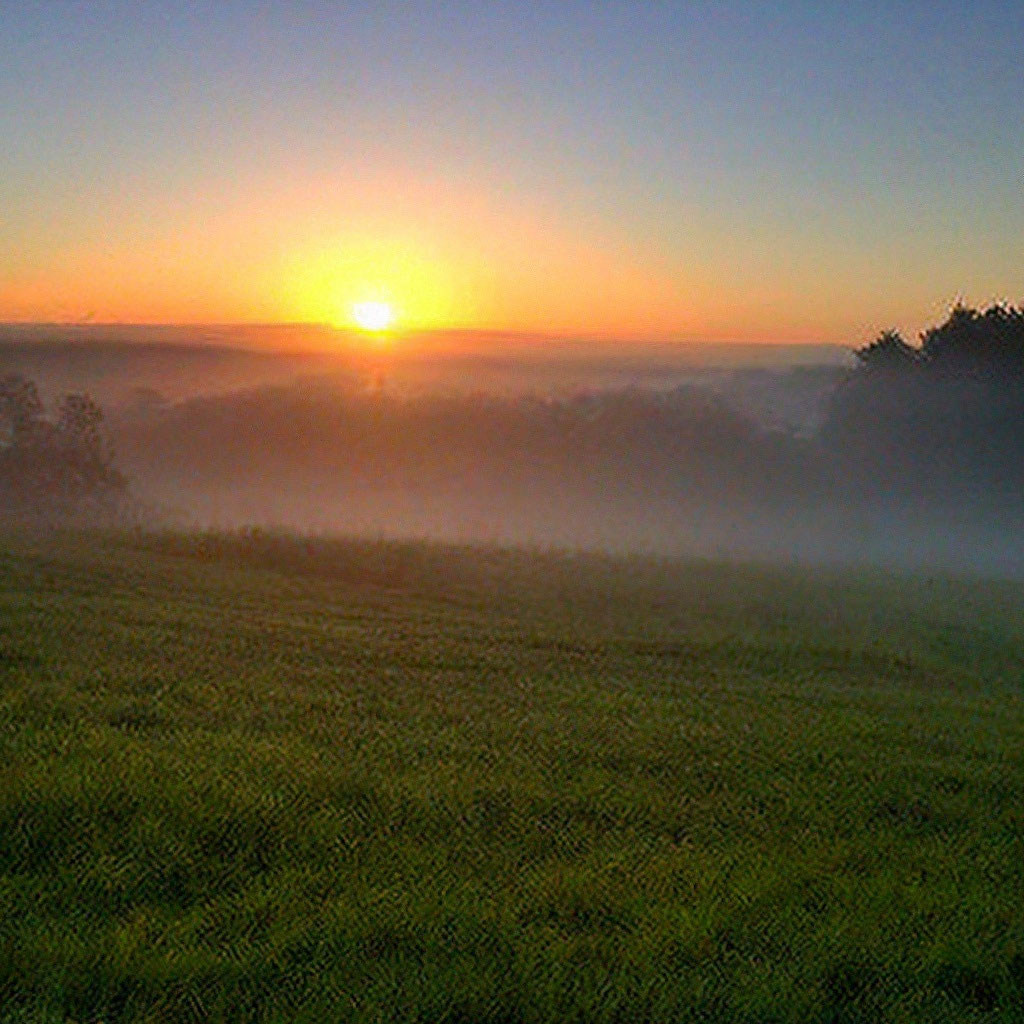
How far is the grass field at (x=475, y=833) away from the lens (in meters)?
6.38

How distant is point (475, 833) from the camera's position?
9250mm

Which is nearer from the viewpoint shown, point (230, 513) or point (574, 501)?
point (230, 513)

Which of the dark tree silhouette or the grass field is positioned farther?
the dark tree silhouette

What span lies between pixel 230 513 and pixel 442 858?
66027mm

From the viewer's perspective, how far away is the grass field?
6.38 m

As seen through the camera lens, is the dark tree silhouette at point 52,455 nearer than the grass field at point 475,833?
No

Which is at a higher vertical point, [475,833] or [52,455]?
[475,833]

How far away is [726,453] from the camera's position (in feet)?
281

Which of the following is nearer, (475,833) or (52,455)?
(475,833)

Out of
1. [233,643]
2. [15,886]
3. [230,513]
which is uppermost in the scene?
[15,886]

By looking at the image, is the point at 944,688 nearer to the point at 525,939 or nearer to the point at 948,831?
the point at 948,831

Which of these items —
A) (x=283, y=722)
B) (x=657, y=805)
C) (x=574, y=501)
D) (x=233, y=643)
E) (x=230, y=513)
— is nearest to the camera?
(x=657, y=805)

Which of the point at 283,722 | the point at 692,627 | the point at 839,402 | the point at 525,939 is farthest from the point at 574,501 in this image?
the point at 525,939

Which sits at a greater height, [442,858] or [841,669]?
[442,858]
